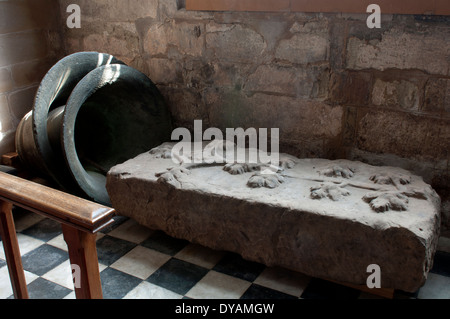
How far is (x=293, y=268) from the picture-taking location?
2234mm

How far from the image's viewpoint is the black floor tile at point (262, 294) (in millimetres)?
2166

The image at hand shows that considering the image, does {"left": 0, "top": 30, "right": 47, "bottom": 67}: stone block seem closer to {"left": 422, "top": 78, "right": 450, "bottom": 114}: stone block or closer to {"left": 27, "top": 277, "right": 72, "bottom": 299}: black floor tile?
{"left": 27, "top": 277, "right": 72, "bottom": 299}: black floor tile

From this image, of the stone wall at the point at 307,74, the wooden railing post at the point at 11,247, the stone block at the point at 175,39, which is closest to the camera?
Result: the wooden railing post at the point at 11,247

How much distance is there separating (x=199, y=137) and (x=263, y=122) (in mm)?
531

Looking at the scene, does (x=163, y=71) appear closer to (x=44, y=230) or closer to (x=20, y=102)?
(x=20, y=102)

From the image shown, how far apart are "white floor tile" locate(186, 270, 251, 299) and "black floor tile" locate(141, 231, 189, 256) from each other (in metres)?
0.33

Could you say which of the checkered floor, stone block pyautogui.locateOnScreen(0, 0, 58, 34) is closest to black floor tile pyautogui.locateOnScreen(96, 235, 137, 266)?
the checkered floor

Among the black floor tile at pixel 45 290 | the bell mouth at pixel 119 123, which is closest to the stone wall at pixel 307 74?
the bell mouth at pixel 119 123

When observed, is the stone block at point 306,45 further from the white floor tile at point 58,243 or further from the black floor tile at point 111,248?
the white floor tile at point 58,243

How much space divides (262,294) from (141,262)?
707 millimetres

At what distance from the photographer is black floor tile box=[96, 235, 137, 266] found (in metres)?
2.52

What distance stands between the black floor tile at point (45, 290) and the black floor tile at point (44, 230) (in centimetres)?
46
